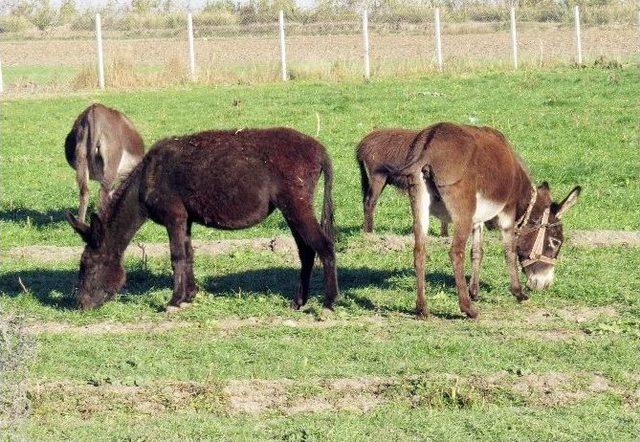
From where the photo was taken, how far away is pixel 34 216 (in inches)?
623

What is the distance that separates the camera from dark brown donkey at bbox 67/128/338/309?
420 inches

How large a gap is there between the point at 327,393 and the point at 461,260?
96.5 inches

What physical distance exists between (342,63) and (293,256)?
65.3 feet

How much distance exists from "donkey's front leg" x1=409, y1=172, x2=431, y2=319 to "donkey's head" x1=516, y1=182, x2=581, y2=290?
3.91 ft

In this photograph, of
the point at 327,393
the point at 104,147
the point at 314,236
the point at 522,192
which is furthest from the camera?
the point at 104,147

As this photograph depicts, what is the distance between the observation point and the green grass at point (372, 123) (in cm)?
1522

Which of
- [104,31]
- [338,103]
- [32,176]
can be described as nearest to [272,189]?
[32,176]

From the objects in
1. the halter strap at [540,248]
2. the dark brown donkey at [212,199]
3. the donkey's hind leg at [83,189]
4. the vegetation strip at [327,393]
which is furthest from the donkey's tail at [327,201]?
the donkey's hind leg at [83,189]

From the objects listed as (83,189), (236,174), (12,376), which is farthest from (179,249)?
(83,189)

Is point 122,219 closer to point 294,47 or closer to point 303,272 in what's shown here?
point 303,272

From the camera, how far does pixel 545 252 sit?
11.1 metres

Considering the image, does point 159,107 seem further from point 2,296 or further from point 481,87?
point 2,296

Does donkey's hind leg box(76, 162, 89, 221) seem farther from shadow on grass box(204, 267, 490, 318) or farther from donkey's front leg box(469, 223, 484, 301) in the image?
donkey's front leg box(469, 223, 484, 301)

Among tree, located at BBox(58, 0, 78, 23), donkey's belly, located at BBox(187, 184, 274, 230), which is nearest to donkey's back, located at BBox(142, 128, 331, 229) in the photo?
donkey's belly, located at BBox(187, 184, 274, 230)
